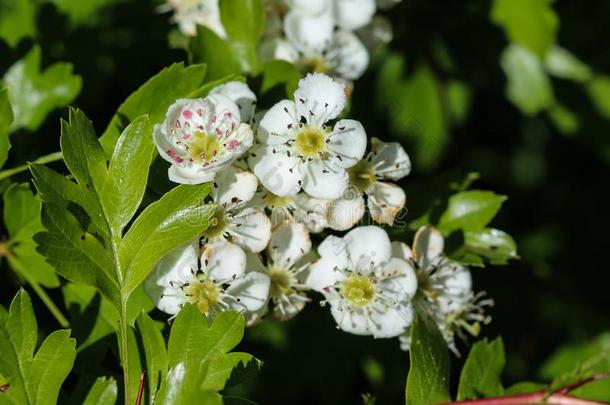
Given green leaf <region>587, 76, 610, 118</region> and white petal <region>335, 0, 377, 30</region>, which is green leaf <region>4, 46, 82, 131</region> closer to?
white petal <region>335, 0, 377, 30</region>

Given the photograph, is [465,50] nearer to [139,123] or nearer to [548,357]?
[548,357]

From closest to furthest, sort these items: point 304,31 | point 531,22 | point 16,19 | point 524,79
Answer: point 304,31 < point 16,19 < point 531,22 < point 524,79

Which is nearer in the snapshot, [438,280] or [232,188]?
[232,188]

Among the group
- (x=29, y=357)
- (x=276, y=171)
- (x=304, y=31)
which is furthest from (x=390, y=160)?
(x=29, y=357)

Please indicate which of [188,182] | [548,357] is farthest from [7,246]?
[548,357]

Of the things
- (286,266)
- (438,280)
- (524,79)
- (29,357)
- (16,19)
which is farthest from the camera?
(524,79)

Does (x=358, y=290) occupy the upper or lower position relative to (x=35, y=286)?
lower

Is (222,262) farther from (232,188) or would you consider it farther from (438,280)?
(438,280)
